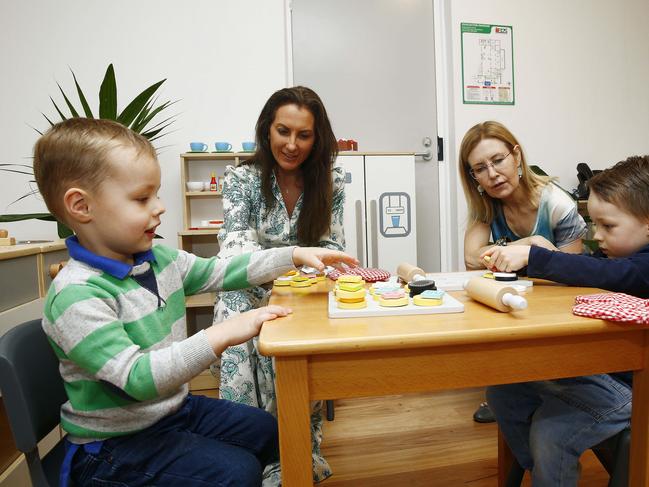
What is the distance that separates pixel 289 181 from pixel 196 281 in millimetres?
713

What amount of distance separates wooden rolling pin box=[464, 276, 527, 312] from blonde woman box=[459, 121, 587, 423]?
0.68 m

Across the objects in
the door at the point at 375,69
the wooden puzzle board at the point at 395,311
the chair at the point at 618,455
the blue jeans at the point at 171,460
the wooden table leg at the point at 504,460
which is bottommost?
the wooden table leg at the point at 504,460

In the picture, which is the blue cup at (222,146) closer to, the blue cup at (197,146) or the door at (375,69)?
the blue cup at (197,146)

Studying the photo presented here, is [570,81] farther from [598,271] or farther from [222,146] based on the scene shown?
[598,271]

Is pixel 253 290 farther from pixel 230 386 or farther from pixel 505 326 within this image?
pixel 505 326

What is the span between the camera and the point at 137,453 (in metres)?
0.71

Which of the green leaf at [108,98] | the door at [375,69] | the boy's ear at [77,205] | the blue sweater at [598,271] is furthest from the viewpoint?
the door at [375,69]

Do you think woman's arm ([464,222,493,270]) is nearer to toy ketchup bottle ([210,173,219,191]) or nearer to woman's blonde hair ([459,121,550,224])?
woman's blonde hair ([459,121,550,224])

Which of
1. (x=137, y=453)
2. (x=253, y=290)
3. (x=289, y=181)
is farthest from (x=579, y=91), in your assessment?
(x=137, y=453)

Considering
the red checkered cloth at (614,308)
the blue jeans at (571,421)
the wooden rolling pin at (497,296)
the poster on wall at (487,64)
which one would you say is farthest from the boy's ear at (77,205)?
the poster on wall at (487,64)

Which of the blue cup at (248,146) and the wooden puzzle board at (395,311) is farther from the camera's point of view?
the blue cup at (248,146)

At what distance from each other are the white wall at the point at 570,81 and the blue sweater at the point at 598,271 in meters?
2.03

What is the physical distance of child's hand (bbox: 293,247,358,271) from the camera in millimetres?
1033

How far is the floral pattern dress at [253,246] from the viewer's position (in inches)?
49.1
